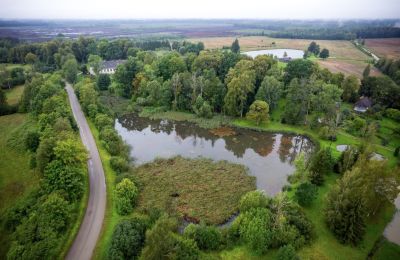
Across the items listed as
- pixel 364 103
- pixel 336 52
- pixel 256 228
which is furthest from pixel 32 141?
pixel 336 52

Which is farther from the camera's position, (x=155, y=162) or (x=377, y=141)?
(x=377, y=141)

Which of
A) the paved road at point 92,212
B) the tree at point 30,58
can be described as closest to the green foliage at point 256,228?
the paved road at point 92,212

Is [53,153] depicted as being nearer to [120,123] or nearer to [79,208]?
[79,208]

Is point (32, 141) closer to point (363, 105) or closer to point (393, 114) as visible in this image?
point (363, 105)

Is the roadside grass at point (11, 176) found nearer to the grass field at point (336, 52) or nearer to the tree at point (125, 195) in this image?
the tree at point (125, 195)

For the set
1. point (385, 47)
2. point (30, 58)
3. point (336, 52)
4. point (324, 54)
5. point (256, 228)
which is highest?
point (385, 47)

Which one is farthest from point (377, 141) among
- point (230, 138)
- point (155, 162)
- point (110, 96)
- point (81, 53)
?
point (81, 53)
